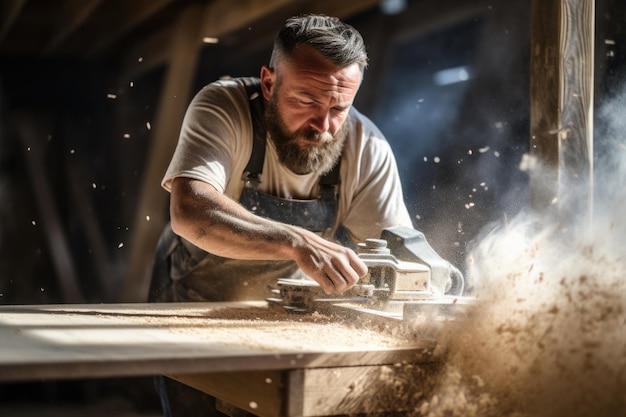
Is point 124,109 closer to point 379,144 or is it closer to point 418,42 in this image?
point 418,42

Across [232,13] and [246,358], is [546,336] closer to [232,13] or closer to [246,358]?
[246,358]

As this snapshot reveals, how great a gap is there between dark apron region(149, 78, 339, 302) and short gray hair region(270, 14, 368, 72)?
27 cm

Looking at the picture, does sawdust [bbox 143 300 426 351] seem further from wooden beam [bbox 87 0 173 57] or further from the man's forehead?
wooden beam [bbox 87 0 173 57]

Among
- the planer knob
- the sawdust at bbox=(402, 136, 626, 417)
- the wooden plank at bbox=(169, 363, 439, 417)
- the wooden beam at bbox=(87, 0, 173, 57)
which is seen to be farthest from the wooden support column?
the wooden beam at bbox=(87, 0, 173, 57)

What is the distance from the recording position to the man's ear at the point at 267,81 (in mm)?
3295

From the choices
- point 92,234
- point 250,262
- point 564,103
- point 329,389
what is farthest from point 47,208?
point 329,389

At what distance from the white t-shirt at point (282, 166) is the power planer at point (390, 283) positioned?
0.44 metres

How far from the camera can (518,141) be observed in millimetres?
5148

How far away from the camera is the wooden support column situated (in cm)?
286

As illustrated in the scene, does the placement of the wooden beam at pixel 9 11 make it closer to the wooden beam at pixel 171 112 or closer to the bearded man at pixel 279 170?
the wooden beam at pixel 171 112

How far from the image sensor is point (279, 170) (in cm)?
336

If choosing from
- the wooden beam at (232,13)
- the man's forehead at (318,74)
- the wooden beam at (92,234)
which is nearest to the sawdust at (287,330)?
the man's forehead at (318,74)

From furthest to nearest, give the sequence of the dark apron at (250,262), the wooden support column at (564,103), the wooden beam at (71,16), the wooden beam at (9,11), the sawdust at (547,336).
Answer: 1. the wooden beam at (71,16)
2. the wooden beam at (9,11)
3. the dark apron at (250,262)
4. the wooden support column at (564,103)
5. the sawdust at (547,336)

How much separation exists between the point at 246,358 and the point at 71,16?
5046 mm
